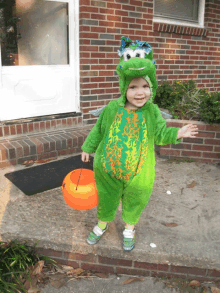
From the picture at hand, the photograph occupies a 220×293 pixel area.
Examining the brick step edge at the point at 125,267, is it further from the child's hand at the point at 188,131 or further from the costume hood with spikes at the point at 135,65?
the costume hood with spikes at the point at 135,65

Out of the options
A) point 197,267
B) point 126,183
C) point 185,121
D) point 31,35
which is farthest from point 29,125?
point 197,267

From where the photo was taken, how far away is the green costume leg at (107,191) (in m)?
2.09

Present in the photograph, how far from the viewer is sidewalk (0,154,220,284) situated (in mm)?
2225

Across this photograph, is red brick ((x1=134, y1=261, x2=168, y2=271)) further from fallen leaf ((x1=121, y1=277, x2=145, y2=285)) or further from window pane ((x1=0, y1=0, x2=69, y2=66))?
window pane ((x1=0, y1=0, x2=69, y2=66))

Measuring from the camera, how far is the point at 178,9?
5734 mm

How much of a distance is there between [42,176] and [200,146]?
2.15 m

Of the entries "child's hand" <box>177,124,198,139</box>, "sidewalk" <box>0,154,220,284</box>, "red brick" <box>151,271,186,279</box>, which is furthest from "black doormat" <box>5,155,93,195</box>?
"child's hand" <box>177,124,198,139</box>

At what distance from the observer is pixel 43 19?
4.24 m

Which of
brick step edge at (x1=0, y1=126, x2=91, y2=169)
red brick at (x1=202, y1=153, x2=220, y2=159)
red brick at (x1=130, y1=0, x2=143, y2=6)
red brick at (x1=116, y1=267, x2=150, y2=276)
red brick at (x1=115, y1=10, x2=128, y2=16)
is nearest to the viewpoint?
red brick at (x1=116, y1=267, x2=150, y2=276)

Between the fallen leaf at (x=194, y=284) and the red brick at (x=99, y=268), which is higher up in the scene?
the red brick at (x=99, y=268)

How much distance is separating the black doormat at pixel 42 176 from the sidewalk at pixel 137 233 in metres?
0.12

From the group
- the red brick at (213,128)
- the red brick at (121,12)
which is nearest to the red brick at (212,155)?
the red brick at (213,128)

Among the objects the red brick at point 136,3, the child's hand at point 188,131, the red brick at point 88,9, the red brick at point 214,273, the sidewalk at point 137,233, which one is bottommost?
the red brick at point 214,273

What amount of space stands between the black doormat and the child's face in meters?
1.46
